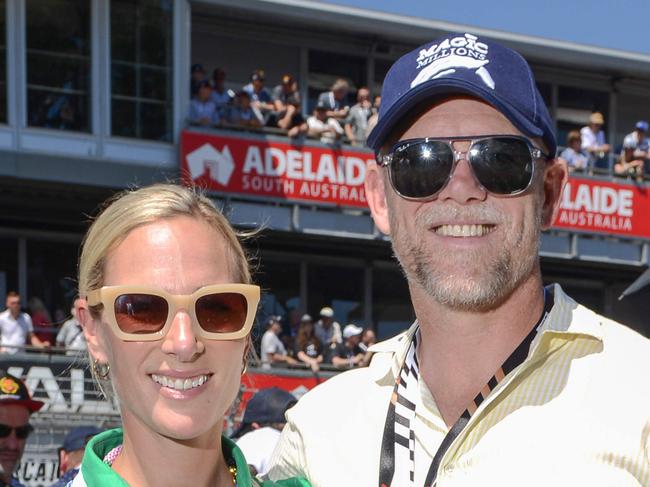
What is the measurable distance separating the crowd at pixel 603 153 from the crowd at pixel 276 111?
3611 mm

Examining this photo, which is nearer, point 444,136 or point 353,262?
point 444,136

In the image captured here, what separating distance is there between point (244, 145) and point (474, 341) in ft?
48.3

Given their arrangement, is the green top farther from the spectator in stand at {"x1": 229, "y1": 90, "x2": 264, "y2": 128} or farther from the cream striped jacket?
the spectator in stand at {"x1": 229, "y1": 90, "x2": 264, "y2": 128}

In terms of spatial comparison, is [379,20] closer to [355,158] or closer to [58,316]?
[355,158]

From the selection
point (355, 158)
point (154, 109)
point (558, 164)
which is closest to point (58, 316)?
point (154, 109)

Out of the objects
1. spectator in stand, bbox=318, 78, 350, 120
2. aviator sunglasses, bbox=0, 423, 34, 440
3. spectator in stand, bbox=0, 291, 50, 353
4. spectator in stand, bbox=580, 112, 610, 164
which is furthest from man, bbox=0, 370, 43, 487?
spectator in stand, bbox=580, 112, 610, 164

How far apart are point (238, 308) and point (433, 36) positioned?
60.9 feet

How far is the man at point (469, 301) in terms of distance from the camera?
258cm

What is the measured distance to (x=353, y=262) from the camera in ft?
69.5

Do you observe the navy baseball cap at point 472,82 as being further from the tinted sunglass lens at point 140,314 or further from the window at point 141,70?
the window at point 141,70

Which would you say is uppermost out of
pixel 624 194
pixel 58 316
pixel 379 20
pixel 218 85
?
pixel 379 20

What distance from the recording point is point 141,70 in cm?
1723

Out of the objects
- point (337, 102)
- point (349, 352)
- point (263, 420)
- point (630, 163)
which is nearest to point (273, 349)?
point (349, 352)

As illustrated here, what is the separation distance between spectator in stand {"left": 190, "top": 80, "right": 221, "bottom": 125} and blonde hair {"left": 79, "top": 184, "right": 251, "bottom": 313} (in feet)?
47.9
